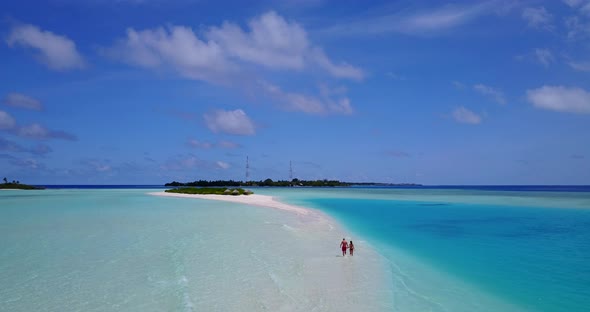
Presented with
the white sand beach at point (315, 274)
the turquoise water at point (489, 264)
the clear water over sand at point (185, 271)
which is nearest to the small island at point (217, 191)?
the turquoise water at point (489, 264)

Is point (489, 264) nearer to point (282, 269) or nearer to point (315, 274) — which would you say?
point (315, 274)

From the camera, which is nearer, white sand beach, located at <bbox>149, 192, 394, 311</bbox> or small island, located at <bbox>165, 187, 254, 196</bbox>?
white sand beach, located at <bbox>149, 192, 394, 311</bbox>

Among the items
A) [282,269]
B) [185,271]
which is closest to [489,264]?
[282,269]

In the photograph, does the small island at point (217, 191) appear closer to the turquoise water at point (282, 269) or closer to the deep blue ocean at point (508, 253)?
the deep blue ocean at point (508, 253)

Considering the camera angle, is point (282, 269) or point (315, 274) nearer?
point (315, 274)

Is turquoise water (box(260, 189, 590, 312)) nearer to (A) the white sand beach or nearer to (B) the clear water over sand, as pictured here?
(A) the white sand beach

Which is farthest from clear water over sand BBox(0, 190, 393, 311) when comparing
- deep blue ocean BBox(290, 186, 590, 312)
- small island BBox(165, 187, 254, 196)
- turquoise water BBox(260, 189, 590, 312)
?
small island BBox(165, 187, 254, 196)

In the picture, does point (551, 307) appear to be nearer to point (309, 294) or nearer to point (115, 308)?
point (309, 294)

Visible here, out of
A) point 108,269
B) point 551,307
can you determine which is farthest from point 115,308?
point 551,307
